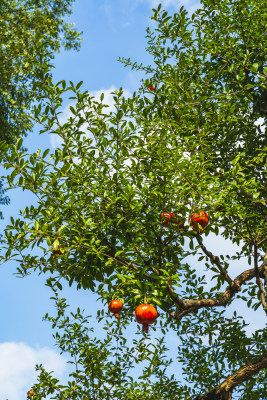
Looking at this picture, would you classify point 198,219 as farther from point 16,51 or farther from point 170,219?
point 16,51

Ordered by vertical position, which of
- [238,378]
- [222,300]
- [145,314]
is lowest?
[238,378]

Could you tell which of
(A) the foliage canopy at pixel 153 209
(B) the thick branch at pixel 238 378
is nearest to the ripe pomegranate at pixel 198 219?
(A) the foliage canopy at pixel 153 209

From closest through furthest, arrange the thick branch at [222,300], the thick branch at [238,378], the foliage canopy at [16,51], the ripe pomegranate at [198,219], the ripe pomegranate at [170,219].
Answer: the ripe pomegranate at [170,219] < the ripe pomegranate at [198,219] < the thick branch at [222,300] < the thick branch at [238,378] < the foliage canopy at [16,51]

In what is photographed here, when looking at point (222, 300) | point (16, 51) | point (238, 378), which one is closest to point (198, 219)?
point (222, 300)

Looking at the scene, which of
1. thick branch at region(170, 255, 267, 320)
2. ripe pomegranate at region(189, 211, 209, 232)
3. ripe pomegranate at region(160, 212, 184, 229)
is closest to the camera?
ripe pomegranate at region(160, 212, 184, 229)

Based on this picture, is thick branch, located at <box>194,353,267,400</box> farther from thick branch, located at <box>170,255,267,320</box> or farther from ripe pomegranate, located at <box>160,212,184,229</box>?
ripe pomegranate, located at <box>160,212,184,229</box>

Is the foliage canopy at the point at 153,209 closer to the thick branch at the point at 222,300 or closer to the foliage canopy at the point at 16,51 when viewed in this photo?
the thick branch at the point at 222,300

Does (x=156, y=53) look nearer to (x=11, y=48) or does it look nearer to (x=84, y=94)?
(x=84, y=94)

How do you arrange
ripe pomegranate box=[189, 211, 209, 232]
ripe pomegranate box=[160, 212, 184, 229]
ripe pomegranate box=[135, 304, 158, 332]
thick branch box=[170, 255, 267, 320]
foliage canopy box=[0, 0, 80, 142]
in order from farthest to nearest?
foliage canopy box=[0, 0, 80, 142] < thick branch box=[170, 255, 267, 320] < ripe pomegranate box=[189, 211, 209, 232] < ripe pomegranate box=[160, 212, 184, 229] < ripe pomegranate box=[135, 304, 158, 332]

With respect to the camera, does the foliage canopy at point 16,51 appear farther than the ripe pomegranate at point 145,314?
Yes

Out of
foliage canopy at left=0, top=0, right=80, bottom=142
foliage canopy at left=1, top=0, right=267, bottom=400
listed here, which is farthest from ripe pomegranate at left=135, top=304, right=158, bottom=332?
foliage canopy at left=0, top=0, right=80, bottom=142

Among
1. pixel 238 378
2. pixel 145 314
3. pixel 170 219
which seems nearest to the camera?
pixel 145 314

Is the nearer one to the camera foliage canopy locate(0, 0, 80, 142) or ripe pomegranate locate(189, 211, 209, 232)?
ripe pomegranate locate(189, 211, 209, 232)

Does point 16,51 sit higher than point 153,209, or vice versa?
point 16,51
